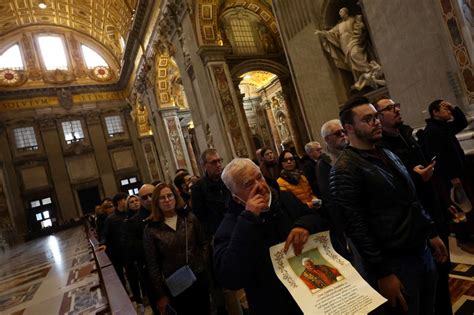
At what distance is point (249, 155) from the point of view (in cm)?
1050

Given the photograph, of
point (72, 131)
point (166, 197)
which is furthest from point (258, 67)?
point (72, 131)

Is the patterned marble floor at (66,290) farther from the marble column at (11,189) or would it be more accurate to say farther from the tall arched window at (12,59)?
the tall arched window at (12,59)

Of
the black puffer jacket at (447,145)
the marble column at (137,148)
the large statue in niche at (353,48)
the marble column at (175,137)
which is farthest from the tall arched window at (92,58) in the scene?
the black puffer jacket at (447,145)

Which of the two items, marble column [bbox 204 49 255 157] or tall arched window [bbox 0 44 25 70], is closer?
marble column [bbox 204 49 255 157]

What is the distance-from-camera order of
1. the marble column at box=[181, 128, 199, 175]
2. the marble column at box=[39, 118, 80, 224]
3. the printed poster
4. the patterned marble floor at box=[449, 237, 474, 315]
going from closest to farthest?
1. the printed poster
2. the patterned marble floor at box=[449, 237, 474, 315]
3. the marble column at box=[181, 128, 199, 175]
4. the marble column at box=[39, 118, 80, 224]

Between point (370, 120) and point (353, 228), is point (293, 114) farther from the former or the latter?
point (353, 228)

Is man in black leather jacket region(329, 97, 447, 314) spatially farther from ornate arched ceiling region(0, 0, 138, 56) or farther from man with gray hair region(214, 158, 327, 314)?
ornate arched ceiling region(0, 0, 138, 56)

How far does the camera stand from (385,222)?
1.69m

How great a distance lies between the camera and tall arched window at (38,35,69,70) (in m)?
23.3

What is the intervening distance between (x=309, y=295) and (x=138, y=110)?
23.0 m

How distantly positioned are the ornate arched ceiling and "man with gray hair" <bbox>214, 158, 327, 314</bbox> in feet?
64.0

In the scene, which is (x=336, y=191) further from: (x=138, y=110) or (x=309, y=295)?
(x=138, y=110)

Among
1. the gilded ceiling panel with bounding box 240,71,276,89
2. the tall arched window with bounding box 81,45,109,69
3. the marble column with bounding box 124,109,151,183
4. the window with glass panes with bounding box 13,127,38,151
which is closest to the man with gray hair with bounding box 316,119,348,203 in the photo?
the gilded ceiling panel with bounding box 240,71,276,89

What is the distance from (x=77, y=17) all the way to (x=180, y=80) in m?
11.3
